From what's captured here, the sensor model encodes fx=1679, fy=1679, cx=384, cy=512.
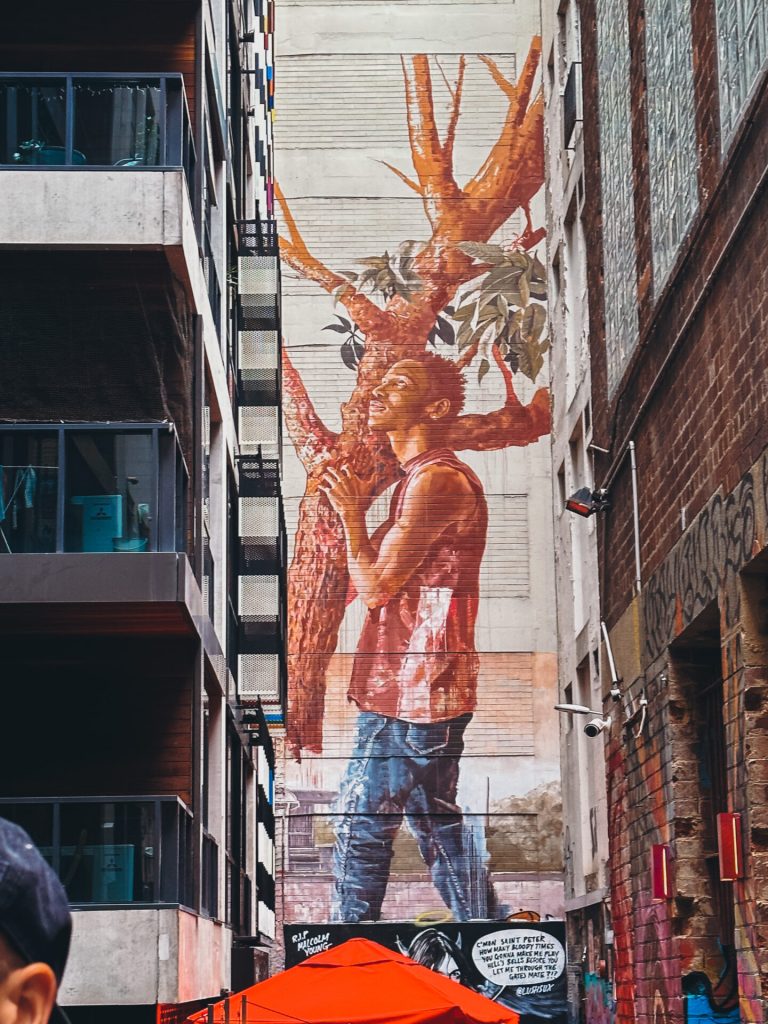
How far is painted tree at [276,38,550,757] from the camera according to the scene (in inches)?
1661

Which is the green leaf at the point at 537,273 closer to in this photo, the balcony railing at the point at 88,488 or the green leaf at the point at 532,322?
the green leaf at the point at 532,322

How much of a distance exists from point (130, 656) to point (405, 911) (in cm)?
2578

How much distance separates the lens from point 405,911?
39750 mm

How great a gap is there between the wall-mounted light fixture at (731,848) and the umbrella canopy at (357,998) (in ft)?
12.1

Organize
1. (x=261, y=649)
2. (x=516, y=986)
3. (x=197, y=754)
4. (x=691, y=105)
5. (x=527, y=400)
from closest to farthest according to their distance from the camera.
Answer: (x=691, y=105)
(x=197, y=754)
(x=261, y=649)
(x=516, y=986)
(x=527, y=400)

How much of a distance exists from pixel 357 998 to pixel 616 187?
8.72m

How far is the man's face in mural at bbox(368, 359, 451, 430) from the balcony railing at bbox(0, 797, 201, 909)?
29.5 metres

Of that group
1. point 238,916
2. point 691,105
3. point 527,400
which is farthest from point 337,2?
point 691,105

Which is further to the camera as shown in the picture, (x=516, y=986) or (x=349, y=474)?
(x=349, y=474)

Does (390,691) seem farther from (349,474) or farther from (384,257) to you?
(384,257)

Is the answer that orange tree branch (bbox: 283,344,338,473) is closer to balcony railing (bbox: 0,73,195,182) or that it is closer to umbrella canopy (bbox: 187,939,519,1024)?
umbrella canopy (bbox: 187,939,519,1024)

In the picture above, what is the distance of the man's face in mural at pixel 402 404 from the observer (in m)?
42.6

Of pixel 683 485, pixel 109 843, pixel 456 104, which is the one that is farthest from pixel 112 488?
pixel 456 104

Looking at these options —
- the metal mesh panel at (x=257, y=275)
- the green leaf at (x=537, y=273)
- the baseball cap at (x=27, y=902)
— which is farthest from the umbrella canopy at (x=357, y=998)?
the green leaf at (x=537, y=273)
